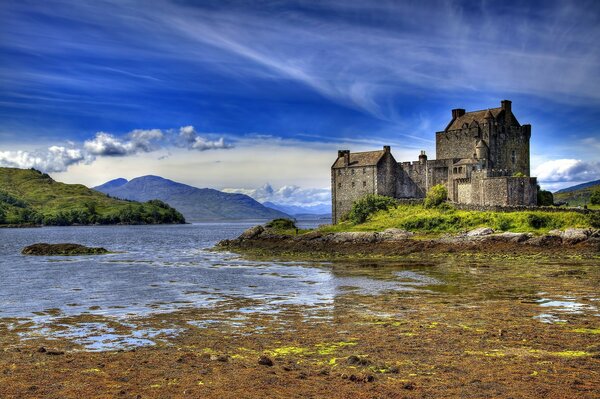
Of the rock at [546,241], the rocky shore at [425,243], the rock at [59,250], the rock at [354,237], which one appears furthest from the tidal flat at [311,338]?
the rock at [59,250]

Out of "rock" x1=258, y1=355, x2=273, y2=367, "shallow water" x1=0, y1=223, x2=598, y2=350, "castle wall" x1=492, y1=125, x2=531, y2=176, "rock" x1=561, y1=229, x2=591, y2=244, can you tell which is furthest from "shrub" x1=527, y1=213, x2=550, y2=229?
"rock" x1=258, y1=355, x2=273, y2=367

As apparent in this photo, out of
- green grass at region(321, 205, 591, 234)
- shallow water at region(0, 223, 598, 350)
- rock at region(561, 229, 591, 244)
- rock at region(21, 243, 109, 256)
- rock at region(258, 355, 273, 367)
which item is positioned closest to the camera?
rock at region(258, 355, 273, 367)

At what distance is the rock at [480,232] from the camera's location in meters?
62.1

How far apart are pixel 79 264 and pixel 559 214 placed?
5293 cm

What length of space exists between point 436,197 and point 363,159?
1690 cm

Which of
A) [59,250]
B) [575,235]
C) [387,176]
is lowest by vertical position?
[59,250]

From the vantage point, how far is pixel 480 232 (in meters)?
62.6

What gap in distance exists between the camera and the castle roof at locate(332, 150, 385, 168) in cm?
8962

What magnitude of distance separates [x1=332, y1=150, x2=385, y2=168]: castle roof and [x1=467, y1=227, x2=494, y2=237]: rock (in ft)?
91.6

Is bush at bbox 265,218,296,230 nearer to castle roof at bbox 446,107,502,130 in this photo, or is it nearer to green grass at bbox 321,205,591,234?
green grass at bbox 321,205,591,234

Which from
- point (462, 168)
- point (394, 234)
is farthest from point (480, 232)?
point (462, 168)

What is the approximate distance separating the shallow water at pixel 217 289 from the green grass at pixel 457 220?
14.4 m

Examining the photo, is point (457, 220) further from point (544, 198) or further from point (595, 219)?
point (544, 198)

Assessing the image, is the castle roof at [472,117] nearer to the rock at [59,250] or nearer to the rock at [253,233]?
the rock at [253,233]
